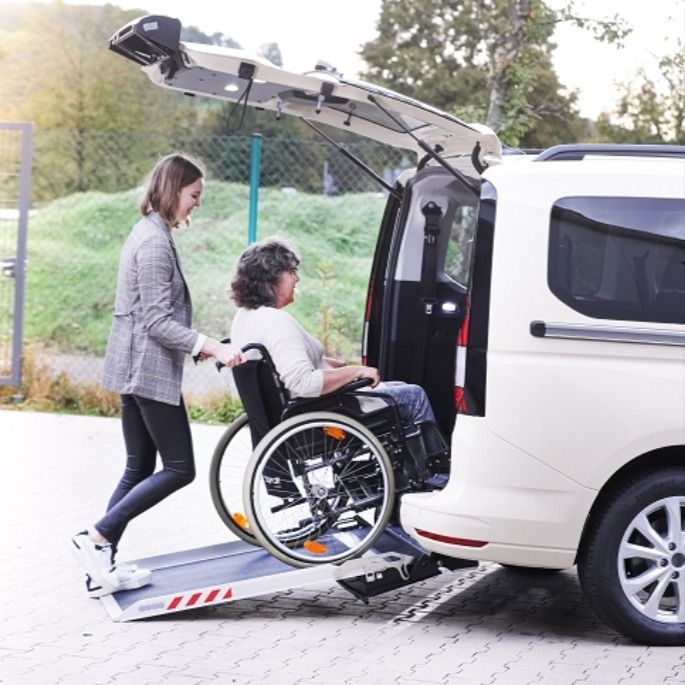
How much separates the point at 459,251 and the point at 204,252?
11813mm

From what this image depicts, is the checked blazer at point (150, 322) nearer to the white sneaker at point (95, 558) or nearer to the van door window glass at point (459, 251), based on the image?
the white sneaker at point (95, 558)

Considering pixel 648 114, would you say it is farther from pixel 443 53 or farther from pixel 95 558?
pixel 443 53

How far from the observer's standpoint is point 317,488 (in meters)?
6.50

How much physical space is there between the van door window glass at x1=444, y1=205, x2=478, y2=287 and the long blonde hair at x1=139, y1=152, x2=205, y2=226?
4.85ft

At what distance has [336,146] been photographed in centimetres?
705

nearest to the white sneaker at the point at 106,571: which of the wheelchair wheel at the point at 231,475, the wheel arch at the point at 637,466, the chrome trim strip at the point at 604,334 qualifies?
the wheelchair wheel at the point at 231,475

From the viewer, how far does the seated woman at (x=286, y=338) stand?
21.1 feet

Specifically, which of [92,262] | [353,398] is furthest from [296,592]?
[92,262]

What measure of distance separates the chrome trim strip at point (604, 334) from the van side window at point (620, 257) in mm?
69

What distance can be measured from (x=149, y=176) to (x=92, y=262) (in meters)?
13.6

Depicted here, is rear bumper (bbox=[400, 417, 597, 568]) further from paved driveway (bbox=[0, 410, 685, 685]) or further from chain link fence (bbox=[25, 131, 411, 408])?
chain link fence (bbox=[25, 131, 411, 408])

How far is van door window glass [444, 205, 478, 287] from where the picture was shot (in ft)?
24.6

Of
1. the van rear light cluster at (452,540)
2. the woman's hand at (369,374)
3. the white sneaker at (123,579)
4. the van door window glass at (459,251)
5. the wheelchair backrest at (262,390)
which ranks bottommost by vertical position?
the white sneaker at (123,579)

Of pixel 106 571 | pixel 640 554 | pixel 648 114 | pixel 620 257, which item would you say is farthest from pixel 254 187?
pixel 648 114
